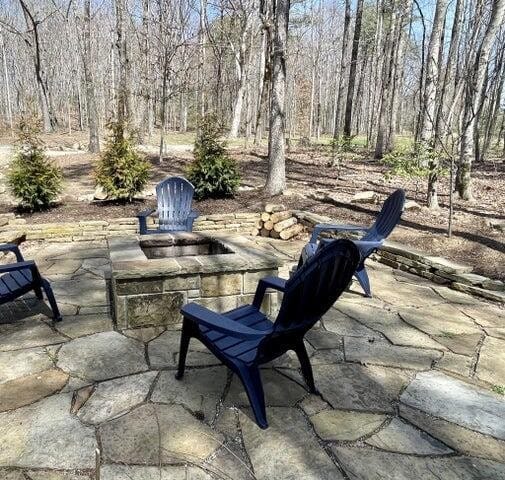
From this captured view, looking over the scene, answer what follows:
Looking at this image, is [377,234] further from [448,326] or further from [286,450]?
[286,450]

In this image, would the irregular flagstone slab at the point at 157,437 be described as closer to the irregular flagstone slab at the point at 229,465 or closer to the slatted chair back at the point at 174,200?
the irregular flagstone slab at the point at 229,465

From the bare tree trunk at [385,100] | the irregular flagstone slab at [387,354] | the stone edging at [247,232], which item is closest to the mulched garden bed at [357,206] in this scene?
the stone edging at [247,232]

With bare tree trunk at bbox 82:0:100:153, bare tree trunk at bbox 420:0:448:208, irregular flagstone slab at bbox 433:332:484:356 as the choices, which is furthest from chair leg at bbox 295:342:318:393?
bare tree trunk at bbox 82:0:100:153

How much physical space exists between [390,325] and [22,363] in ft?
8.18

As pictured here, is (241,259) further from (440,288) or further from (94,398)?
(440,288)

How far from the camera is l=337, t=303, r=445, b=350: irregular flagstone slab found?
2811mm

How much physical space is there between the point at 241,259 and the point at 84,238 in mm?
3306

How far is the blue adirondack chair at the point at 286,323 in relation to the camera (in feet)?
5.50

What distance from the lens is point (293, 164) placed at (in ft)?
38.4

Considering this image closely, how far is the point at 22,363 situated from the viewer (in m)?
2.41

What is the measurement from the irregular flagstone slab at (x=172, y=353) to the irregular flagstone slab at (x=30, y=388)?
0.51 m

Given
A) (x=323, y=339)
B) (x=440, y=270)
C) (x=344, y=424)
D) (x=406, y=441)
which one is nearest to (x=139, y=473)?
(x=344, y=424)

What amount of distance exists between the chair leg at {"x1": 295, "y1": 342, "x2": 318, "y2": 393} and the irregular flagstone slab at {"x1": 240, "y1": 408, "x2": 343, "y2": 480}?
20 cm

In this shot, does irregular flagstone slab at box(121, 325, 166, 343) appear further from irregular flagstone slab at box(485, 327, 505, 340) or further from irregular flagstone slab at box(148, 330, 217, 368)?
irregular flagstone slab at box(485, 327, 505, 340)
